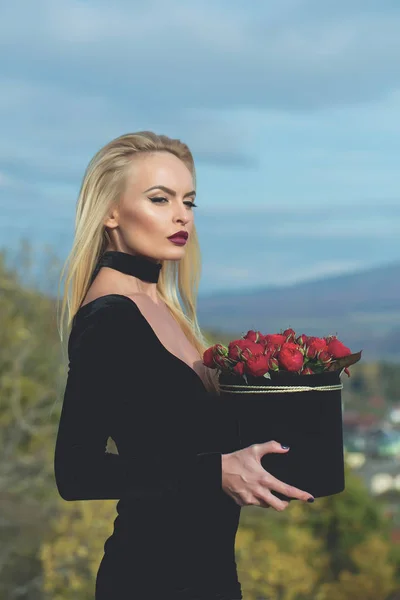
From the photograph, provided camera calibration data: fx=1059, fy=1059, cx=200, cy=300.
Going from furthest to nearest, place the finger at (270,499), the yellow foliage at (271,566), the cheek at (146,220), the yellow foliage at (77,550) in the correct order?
the yellow foliage at (271,566) < the yellow foliage at (77,550) < the cheek at (146,220) < the finger at (270,499)

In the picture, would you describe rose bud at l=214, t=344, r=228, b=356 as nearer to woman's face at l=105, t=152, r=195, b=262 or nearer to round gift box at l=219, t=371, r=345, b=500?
round gift box at l=219, t=371, r=345, b=500

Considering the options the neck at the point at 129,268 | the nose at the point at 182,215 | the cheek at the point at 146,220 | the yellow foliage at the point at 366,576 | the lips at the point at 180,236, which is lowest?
the yellow foliage at the point at 366,576

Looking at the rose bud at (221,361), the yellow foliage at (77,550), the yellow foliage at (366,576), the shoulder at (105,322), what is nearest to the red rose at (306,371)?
the rose bud at (221,361)

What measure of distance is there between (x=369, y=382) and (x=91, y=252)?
4578cm

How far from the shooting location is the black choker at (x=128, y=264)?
314 cm

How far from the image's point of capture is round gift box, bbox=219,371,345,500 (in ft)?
9.28

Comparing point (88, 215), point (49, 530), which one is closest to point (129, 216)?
point (88, 215)

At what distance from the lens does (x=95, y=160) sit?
10.5 feet

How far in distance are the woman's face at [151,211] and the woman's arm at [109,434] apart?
11.1 inches

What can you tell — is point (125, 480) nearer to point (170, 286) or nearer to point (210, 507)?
point (210, 507)

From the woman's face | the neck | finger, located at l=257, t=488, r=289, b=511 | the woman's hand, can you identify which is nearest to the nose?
the woman's face

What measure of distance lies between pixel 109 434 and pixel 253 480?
0.43 metres

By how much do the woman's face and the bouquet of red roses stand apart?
389 millimetres

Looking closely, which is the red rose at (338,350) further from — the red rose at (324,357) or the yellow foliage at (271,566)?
the yellow foliage at (271,566)
